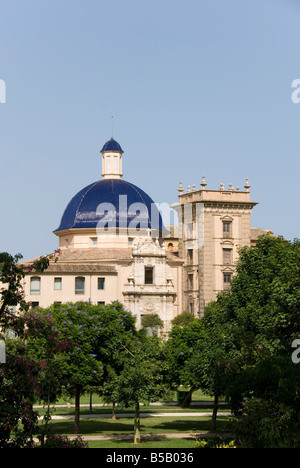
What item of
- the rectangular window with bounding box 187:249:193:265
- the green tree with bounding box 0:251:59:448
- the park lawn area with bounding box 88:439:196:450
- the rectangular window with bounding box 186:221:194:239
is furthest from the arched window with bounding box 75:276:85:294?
the green tree with bounding box 0:251:59:448

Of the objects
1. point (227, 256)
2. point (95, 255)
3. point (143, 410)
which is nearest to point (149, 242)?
point (95, 255)

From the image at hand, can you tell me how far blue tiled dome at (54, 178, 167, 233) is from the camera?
316ft

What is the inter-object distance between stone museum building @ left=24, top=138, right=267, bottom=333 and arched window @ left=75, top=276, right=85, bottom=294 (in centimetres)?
11

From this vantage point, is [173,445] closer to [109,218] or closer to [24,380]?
[24,380]

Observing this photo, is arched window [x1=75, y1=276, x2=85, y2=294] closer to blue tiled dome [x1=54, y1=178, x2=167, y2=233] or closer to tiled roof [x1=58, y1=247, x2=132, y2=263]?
tiled roof [x1=58, y1=247, x2=132, y2=263]

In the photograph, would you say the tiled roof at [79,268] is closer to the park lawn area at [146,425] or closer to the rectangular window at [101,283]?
the rectangular window at [101,283]

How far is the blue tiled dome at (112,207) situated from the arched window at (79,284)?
11.0 meters

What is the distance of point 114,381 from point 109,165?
219 feet

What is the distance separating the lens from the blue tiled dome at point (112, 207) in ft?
316

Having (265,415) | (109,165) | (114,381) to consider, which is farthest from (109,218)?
(265,415)

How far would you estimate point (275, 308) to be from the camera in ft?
99.2

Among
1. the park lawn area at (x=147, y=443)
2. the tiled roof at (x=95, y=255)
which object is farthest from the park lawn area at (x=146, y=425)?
the tiled roof at (x=95, y=255)

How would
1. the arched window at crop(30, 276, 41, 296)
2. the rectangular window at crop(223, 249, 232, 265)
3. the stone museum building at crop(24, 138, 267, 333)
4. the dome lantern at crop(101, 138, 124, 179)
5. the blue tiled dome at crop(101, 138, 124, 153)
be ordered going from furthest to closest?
the blue tiled dome at crop(101, 138, 124, 153), the dome lantern at crop(101, 138, 124, 179), the rectangular window at crop(223, 249, 232, 265), the stone museum building at crop(24, 138, 267, 333), the arched window at crop(30, 276, 41, 296)
